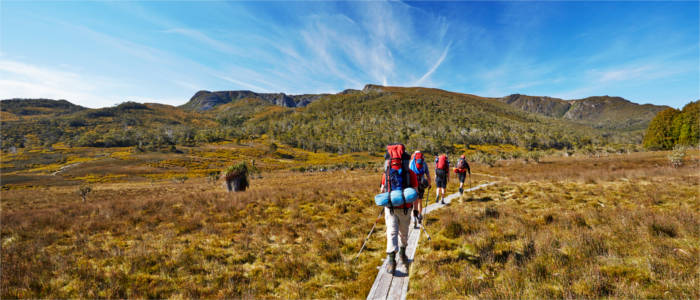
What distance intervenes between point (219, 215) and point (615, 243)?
13.3 metres

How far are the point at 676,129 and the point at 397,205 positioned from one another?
108m

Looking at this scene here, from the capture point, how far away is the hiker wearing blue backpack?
4.92m

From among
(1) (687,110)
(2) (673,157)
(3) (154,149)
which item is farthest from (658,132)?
(3) (154,149)

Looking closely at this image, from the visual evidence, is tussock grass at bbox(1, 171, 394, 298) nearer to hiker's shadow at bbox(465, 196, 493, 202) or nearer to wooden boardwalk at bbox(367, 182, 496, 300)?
wooden boardwalk at bbox(367, 182, 496, 300)

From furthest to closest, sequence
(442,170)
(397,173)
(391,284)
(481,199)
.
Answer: (481,199) < (442,170) < (397,173) < (391,284)

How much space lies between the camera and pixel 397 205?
4.71m

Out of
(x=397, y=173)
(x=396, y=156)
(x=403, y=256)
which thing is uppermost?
(x=396, y=156)

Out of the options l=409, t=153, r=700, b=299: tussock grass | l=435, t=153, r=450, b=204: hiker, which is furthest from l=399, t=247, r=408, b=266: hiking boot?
l=435, t=153, r=450, b=204: hiker

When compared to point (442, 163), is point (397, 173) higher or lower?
higher

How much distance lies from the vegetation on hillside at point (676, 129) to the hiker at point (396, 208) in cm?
9137

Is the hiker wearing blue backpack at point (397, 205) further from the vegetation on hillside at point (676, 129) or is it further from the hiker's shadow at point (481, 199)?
the vegetation on hillside at point (676, 129)

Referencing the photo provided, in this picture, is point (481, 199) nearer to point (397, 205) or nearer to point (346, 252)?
point (346, 252)

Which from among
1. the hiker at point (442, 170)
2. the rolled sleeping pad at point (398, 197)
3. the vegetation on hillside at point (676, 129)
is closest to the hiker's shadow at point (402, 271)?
the rolled sleeping pad at point (398, 197)

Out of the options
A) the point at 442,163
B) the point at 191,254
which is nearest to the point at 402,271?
the point at 191,254
